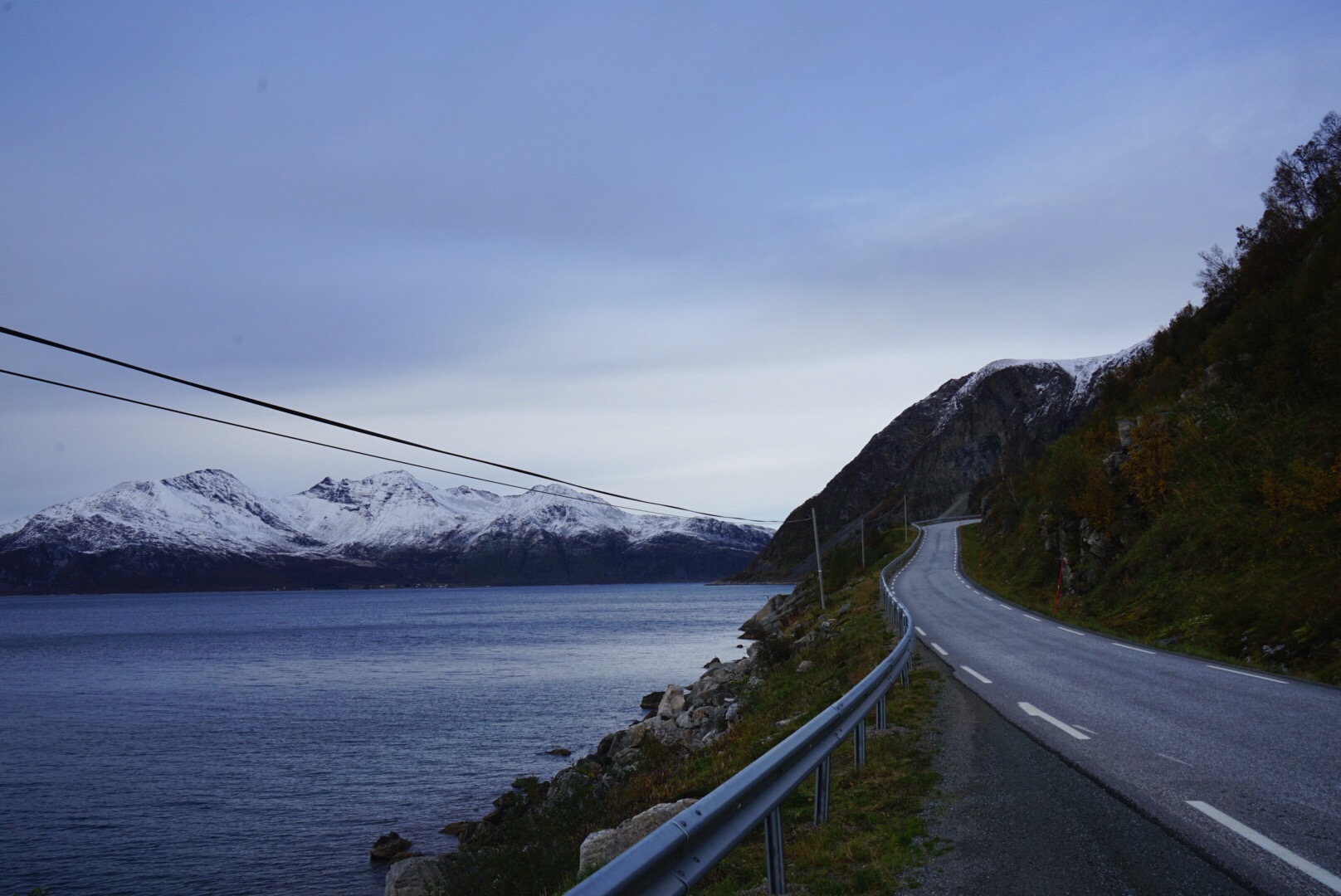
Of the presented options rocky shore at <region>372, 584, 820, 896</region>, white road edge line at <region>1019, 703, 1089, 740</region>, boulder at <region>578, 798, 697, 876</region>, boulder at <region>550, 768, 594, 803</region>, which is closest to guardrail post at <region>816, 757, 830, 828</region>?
boulder at <region>578, 798, 697, 876</region>

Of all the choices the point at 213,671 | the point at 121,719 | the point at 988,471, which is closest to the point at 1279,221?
the point at 121,719

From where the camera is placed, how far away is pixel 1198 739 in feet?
27.2

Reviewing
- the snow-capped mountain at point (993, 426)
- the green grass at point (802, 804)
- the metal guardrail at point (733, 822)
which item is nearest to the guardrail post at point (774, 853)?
the metal guardrail at point (733, 822)

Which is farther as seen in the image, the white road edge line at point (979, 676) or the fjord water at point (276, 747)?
the fjord water at point (276, 747)

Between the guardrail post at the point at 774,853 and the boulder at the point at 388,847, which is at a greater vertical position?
the guardrail post at the point at 774,853

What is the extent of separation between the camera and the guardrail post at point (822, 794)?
6.31m

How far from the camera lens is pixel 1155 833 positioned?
5422 millimetres

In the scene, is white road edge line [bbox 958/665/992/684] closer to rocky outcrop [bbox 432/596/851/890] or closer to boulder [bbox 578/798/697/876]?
rocky outcrop [bbox 432/596/851/890]

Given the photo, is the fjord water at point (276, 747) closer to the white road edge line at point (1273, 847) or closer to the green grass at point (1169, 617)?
the white road edge line at point (1273, 847)

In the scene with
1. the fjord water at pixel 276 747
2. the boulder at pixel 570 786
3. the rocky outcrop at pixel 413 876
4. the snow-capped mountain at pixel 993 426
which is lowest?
the fjord water at pixel 276 747

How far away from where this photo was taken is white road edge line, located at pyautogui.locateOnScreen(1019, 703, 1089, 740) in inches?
347

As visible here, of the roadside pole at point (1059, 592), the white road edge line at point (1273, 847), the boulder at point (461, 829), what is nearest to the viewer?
the white road edge line at point (1273, 847)

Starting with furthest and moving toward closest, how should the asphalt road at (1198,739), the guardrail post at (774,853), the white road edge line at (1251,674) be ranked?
the white road edge line at (1251,674) → the asphalt road at (1198,739) → the guardrail post at (774,853)

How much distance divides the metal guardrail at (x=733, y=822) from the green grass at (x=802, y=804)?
16.4 inches
